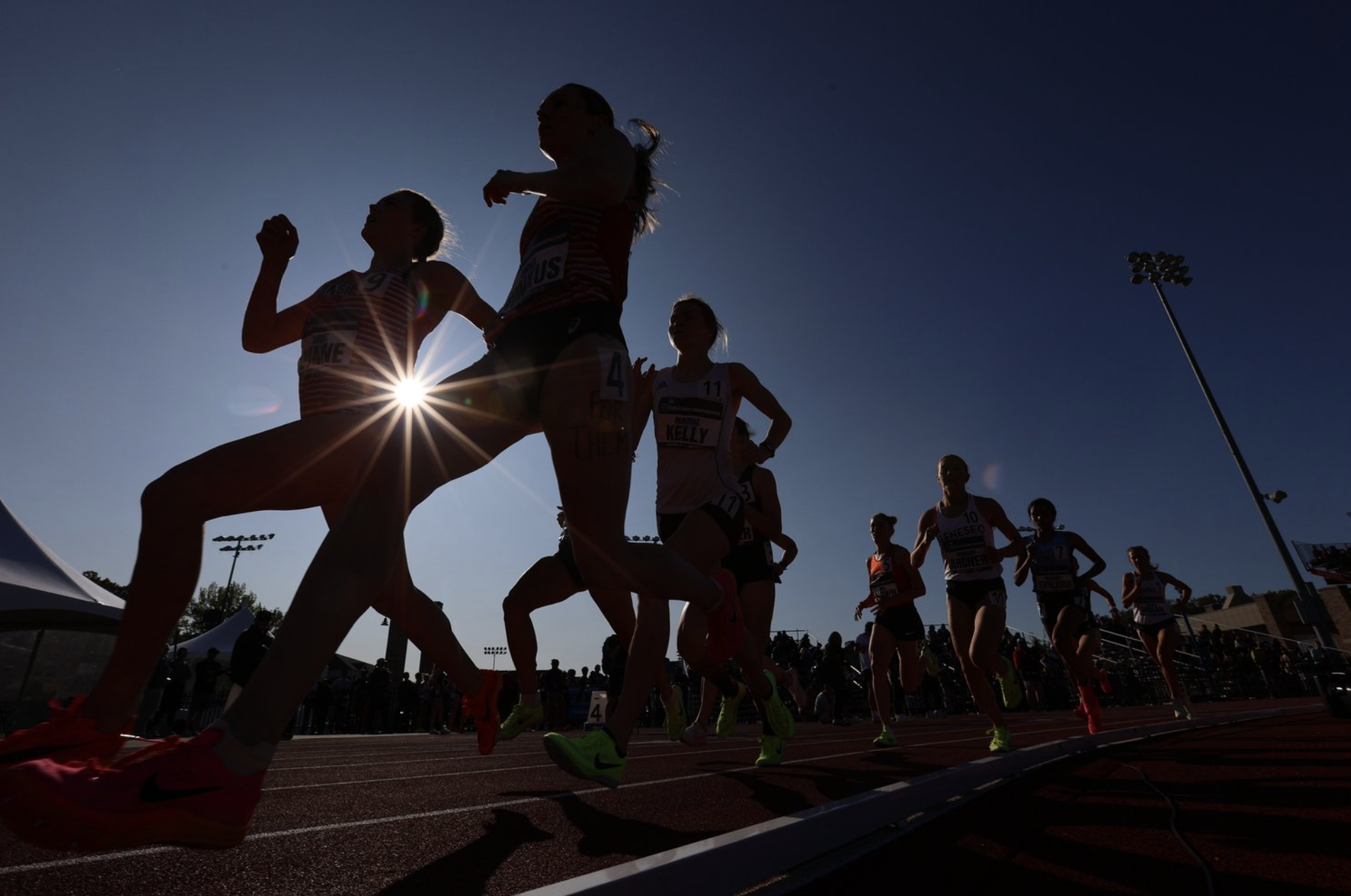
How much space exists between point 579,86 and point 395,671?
22074 millimetres

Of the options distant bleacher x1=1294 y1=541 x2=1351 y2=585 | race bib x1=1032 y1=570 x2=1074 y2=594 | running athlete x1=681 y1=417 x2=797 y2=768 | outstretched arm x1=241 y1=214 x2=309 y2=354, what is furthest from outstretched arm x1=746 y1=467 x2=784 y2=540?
distant bleacher x1=1294 y1=541 x2=1351 y2=585

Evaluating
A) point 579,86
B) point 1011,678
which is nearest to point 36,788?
point 579,86

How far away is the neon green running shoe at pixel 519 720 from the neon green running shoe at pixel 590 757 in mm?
1157

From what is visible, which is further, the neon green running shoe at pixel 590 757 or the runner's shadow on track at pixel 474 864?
the neon green running shoe at pixel 590 757

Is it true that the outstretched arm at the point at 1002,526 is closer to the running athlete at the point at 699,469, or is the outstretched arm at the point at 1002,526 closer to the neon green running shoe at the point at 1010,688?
the neon green running shoe at the point at 1010,688

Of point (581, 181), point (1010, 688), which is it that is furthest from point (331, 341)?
point (1010, 688)

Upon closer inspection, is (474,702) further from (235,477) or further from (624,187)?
(624,187)

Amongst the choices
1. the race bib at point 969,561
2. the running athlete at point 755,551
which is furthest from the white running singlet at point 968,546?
the running athlete at point 755,551

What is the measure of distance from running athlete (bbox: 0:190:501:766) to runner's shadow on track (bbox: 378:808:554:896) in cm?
71

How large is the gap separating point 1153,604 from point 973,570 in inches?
237

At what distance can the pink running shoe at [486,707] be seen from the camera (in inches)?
119

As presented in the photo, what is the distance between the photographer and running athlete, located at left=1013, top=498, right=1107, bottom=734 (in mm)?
6992

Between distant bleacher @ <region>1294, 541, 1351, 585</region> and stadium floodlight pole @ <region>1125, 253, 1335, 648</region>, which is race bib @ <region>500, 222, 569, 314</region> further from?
distant bleacher @ <region>1294, 541, 1351, 585</region>

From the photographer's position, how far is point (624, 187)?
2.00 m
